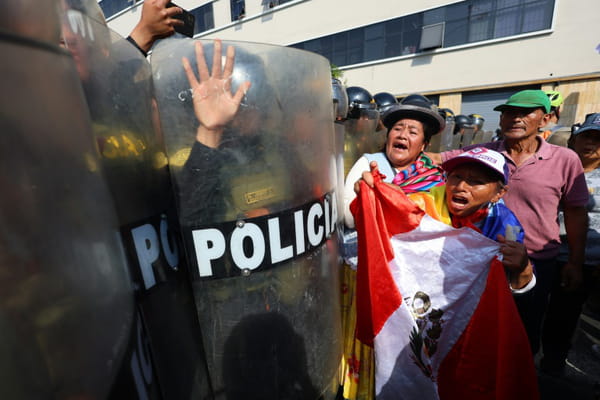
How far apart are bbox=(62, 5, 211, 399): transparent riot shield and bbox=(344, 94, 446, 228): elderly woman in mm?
1258

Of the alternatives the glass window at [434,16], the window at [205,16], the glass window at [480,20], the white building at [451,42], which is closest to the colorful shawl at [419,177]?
the white building at [451,42]

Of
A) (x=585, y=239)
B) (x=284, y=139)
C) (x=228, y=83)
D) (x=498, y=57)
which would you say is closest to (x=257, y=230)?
(x=284, y=139)

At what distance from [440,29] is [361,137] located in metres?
19.0

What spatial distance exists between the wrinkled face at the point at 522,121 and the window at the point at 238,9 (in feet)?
88.7

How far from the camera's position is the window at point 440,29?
631 inches

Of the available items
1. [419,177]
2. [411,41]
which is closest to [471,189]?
[419,177]

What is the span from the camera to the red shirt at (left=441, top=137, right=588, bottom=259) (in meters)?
2.34

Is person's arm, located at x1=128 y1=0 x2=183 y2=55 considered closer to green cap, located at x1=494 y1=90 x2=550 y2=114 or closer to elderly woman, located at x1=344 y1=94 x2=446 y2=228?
elderly woman, located at x1=344 y1=94 x2=446 y2=228

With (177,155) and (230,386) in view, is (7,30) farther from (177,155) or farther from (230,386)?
(230,386)

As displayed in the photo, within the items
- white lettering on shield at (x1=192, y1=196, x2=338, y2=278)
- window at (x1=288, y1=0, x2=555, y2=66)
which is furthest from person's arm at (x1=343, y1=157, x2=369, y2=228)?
window at (x1=288, y1=0, x2=555, y2=66)

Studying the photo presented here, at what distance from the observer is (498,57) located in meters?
16.9

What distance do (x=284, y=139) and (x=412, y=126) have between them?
142 centimetres

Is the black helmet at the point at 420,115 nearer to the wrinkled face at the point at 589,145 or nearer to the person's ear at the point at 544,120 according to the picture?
the person's ear at the point at 544,120

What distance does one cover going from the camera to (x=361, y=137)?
3.29 metres
